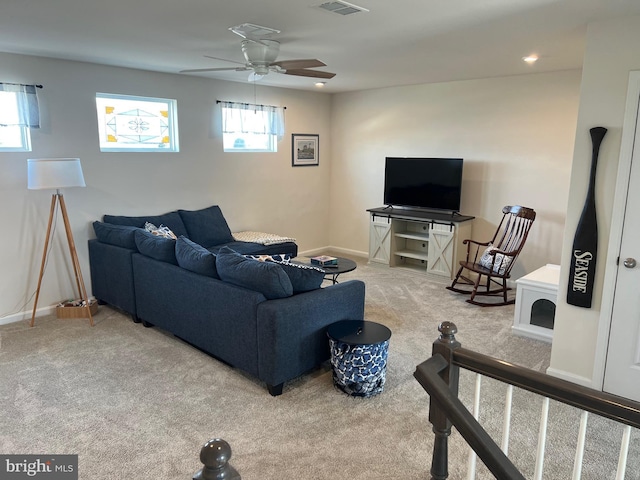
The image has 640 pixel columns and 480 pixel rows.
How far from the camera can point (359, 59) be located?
4.44m

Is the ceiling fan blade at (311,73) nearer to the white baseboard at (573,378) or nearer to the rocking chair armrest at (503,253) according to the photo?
the rocking chair armrest at (503,253)

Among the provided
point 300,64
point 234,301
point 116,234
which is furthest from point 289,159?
point 234,301

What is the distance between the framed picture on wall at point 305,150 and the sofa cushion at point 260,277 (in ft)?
12.5

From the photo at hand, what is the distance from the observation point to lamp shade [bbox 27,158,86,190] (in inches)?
160

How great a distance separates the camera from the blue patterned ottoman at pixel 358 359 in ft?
9.83

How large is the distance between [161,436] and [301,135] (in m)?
5.06

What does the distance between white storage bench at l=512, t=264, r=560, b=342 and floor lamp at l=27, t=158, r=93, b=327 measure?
3.90 metres

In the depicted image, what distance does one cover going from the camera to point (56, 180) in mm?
4121

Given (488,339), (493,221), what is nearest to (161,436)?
(488,339)

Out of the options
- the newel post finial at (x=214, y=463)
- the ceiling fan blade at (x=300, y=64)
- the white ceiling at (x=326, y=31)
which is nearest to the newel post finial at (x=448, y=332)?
the newel post finial at (x=214, y=463)

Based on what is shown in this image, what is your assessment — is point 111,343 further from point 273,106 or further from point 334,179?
point 334,179

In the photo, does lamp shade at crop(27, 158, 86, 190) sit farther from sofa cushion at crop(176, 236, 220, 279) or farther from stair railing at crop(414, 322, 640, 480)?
stair railing at crop(414, 322, 640, 480)

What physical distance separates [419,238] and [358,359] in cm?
347

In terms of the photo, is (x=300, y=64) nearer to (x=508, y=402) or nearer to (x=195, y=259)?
(x=195, y=259)
